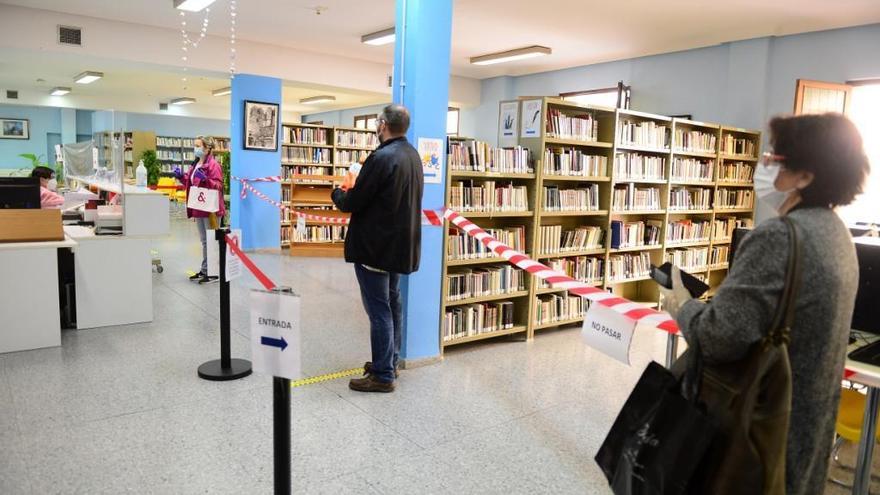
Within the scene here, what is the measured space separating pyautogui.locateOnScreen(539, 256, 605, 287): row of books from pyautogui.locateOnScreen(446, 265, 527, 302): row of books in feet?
1.22

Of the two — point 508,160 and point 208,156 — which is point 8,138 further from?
point 508,160

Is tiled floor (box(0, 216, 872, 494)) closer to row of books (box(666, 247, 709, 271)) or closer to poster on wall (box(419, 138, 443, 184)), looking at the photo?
poster on wall (box(419, 138, 443, 184))

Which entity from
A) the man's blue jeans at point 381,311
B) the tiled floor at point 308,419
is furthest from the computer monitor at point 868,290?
the man's blue jeans at point 381,311

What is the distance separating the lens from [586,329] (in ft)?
8.13

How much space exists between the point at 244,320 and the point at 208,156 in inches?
96.9

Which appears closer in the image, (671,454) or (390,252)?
(671,454)

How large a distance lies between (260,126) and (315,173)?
4.88 feet

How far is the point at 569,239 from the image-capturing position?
5.52 m

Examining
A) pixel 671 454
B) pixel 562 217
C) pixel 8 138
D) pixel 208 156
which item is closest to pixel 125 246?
pixel 208 156

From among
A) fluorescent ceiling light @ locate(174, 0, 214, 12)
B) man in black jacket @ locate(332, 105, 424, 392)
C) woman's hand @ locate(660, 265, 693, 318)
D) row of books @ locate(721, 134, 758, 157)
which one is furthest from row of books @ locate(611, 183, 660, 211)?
fluorescent ceiling light @ locate(174, 0, 214, 12)

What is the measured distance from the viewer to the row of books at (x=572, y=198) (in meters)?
5.29

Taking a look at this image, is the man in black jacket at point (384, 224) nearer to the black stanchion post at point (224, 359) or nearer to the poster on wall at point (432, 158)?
the poster on wall at point (432, 158)

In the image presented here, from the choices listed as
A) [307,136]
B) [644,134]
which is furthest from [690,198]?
[307,136]

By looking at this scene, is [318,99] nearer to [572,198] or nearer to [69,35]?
[69,35]
